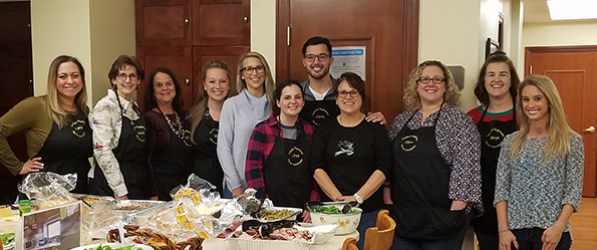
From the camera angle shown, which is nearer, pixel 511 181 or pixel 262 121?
pixel 511 181

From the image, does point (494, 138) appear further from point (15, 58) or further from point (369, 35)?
point (15, 58)

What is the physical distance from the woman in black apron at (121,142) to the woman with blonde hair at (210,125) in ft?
0.97

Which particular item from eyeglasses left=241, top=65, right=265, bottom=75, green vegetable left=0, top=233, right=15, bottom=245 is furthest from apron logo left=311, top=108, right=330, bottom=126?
green vegetable left=0, top=233, right=15, bottom=245

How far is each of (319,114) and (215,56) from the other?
1093mm

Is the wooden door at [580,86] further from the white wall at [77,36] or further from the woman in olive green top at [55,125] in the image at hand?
the woman in olive green top at [55,125]

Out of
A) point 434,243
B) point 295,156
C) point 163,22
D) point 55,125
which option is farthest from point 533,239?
point 163,22

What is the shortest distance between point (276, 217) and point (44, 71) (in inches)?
89.0

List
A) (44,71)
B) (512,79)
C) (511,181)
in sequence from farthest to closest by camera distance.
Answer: (44,71) → (512,79) → (511,181)

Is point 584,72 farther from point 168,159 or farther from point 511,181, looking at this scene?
point 168,159

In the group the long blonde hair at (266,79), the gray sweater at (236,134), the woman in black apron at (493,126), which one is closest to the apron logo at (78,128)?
the gray sweater at (236,134)

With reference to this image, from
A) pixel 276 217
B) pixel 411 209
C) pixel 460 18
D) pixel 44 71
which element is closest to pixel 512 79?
pixel 460 18

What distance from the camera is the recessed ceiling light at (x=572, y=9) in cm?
556

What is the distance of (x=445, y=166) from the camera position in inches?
99.0

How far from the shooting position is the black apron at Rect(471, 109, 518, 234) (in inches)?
103
